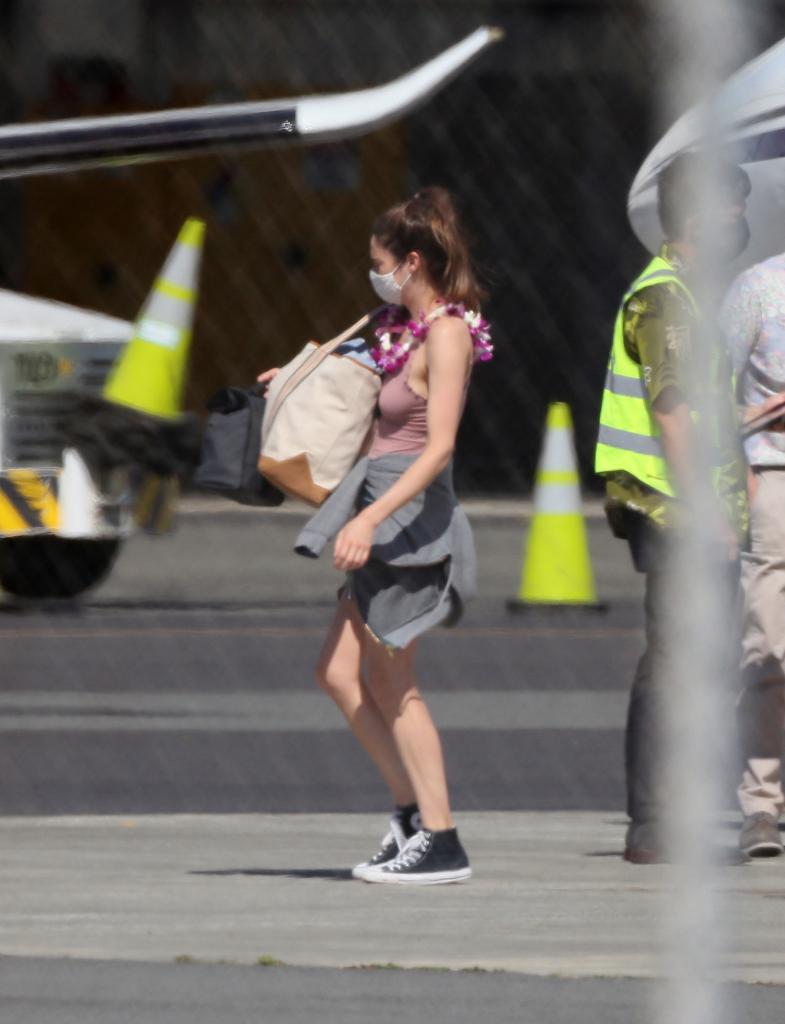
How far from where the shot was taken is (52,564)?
13.6 meters

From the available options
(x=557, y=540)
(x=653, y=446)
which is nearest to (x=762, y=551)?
(x=653, y=446)

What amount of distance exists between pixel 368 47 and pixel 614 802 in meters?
15.8

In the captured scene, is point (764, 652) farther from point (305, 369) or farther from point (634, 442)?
point (305, 369)

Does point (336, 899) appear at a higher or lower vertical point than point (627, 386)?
lower

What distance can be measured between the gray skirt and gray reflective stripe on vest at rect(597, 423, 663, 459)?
44cm

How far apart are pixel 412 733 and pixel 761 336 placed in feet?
4.45

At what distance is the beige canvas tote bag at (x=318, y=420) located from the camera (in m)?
6.30

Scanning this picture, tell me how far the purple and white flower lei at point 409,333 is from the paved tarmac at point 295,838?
1.17 m

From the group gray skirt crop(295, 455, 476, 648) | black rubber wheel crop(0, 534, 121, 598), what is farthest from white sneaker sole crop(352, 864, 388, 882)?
black rubber wheel crop(0, 534, 121, 598)

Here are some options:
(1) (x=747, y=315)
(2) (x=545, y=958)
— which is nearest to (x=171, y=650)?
(1) (x=747, y=315)

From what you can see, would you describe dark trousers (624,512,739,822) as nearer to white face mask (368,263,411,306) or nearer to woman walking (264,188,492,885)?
woman walking (264,188,492,885)

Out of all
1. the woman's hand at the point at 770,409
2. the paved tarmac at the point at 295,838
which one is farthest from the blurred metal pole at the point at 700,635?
the woman's hand at the point at 770,409

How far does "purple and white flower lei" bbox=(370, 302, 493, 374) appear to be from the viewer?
6324mm

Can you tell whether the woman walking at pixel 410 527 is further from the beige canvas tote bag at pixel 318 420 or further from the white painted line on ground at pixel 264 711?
the white painted line on ground at pixel 264 711
